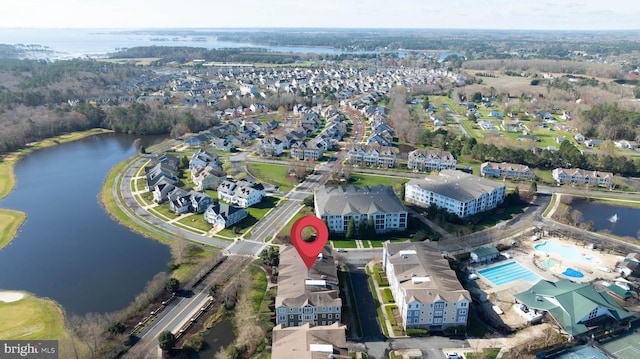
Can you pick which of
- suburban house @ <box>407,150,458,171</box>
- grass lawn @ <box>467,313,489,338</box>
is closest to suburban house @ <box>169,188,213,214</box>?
grass lawn @ <box>467,313,489,338</box>

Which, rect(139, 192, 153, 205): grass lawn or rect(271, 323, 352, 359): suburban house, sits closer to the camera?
rect(271, 323, 352, 359): suburban house

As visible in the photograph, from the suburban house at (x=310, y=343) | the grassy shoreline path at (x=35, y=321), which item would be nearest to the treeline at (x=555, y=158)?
the suburban house at (x=310, y=343)

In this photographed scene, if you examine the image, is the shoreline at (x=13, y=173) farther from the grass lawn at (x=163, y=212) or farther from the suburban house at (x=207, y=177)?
the suburban house at (x=207, y=177)

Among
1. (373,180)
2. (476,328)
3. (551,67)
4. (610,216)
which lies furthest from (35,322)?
(551,67)

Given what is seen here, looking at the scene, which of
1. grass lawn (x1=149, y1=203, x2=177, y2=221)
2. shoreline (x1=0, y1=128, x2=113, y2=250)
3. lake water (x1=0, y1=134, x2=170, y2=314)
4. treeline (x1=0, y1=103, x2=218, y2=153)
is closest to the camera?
lake water (x1=0, y1=134, x2=170, y2=314)

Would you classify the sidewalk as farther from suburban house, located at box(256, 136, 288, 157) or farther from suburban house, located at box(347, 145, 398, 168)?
suburban house, located at box(256, 136, 288, 157)

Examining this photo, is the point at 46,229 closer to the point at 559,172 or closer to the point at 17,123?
the point at 17,123
